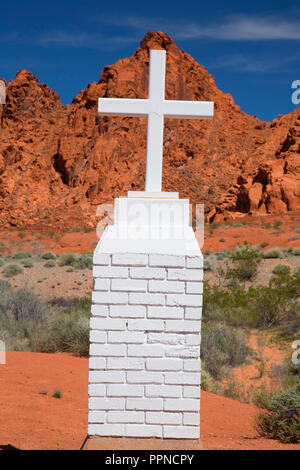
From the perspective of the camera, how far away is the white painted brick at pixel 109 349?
3.73m

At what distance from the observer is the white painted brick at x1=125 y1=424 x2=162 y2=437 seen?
375 centimetres

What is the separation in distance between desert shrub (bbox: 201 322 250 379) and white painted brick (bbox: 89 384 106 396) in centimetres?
530

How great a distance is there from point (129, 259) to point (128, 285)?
206 millimetres

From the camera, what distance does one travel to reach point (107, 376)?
3.74 metres

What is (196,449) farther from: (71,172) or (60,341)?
(71,172)

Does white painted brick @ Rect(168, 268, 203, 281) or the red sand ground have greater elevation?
white painted brick @ Rect(168, 268, 203, 281)

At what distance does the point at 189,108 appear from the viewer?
482 cm

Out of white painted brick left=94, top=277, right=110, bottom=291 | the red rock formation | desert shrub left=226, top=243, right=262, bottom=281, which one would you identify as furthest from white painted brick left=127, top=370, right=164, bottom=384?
the red rock formation

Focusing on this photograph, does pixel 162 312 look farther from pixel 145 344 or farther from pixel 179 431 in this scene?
pixel 179 431

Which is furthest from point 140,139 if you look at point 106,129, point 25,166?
point 25,166

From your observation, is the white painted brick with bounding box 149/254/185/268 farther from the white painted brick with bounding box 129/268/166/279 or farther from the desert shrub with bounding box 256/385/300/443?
the desert shrub with bounding box 256/385/300/443

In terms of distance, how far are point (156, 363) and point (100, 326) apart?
0.53 metres

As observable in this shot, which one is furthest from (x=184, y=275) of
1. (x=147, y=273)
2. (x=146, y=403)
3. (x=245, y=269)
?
(x=245, y=269)

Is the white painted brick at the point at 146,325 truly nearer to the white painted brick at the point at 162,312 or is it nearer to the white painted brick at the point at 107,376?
the white painted brick at the point at 162,312
